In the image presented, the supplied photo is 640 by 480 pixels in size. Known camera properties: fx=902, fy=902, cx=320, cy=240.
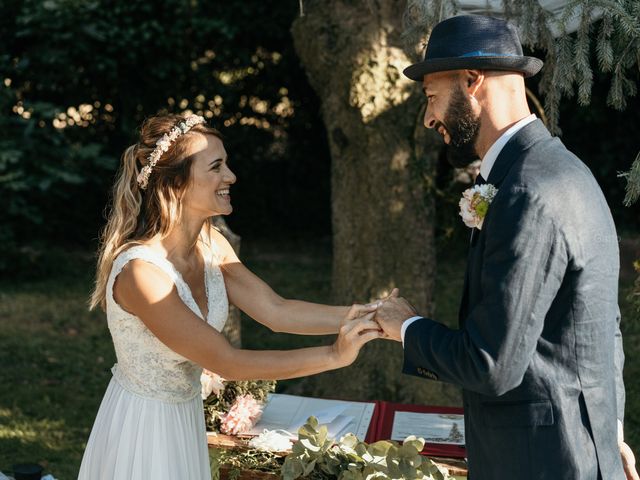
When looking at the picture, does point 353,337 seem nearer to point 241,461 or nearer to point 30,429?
point 241,461

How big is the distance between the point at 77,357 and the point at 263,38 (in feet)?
18.8

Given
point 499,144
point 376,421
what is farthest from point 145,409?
point 499,144

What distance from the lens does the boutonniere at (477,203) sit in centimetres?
235

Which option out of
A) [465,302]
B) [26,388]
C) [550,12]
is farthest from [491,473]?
[26,388]

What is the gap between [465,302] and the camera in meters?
2.45

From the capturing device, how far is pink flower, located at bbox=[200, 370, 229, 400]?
11.6 feet

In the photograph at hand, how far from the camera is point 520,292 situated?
2.12m

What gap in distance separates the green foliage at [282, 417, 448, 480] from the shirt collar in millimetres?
896

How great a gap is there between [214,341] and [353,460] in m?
0.59

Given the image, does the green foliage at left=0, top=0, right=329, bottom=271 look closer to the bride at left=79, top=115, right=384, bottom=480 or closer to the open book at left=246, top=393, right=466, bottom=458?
the open book at left=246, top=393, right=466, bottom=458

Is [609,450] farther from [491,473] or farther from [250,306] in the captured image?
[250,306]

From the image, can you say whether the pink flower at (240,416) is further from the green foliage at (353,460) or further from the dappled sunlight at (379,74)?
the dappled sunlight at (379,74)

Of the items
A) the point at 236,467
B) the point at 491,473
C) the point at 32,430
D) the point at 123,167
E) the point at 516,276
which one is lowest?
the point at 32,430

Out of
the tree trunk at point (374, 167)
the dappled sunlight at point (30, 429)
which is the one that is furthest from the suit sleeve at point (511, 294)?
the dappled sunlight at point (30, 429)
